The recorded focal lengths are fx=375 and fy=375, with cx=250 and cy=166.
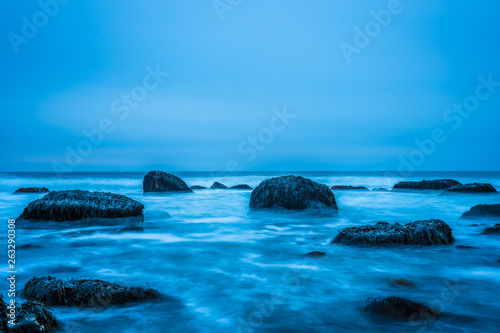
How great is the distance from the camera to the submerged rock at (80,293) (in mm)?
3574

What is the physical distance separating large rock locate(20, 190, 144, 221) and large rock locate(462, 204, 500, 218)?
870 cm

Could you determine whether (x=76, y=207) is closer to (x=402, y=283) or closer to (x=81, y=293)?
(x=81, y=293)

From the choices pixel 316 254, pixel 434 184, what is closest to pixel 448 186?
pixel 434 184

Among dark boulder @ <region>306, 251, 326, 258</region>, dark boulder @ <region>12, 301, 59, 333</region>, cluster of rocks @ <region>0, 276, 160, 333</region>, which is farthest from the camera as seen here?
dark boulder @ <region>306, 251, 326, 258</region>

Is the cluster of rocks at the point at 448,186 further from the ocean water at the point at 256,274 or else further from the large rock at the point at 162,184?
the large rock at the point at 162,184

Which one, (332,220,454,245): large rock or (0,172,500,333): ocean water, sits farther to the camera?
(332,220,454,245): large rock

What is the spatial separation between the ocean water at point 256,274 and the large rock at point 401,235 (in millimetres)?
235

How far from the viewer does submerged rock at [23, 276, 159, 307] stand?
3.57 m

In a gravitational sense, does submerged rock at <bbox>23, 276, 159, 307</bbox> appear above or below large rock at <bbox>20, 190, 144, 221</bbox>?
below

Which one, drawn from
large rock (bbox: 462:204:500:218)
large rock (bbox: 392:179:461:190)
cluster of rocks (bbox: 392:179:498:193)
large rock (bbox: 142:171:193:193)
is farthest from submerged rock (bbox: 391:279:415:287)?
Answer: large rock (bbox: 392:179:461:190)

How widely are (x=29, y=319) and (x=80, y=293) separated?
36.8 inches

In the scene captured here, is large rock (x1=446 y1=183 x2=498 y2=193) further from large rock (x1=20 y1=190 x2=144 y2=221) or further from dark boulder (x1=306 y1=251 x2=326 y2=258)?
large rock (x1=20 y1=190 x2=144 y2=221)

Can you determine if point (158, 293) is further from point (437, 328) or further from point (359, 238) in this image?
point (359, 238)

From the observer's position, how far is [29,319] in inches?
106
